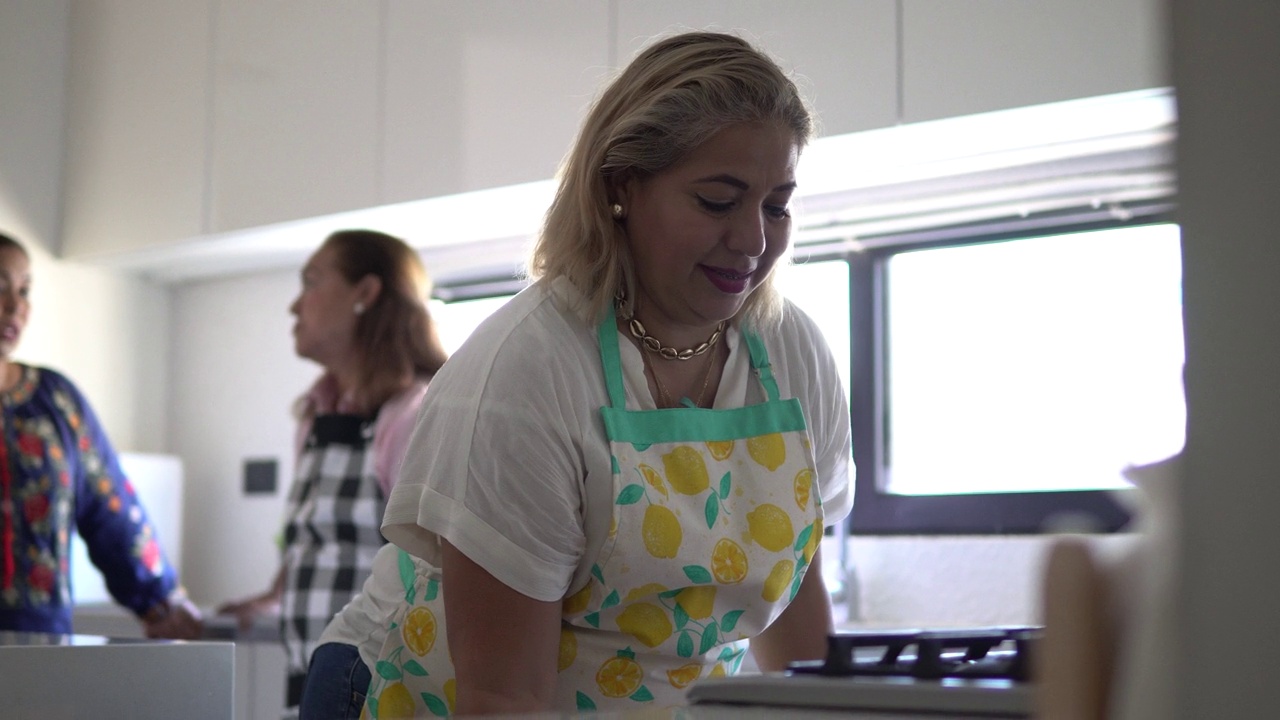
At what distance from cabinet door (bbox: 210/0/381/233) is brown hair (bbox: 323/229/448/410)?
57 centimetres

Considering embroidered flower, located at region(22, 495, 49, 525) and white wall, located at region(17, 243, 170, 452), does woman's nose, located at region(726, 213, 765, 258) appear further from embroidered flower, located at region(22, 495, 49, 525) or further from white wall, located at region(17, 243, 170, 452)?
white wall, located at region(17, 243, 170, 452)

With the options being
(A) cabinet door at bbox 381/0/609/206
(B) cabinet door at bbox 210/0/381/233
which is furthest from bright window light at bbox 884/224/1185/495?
(B) cabinet door at bbox 210/0/381/233

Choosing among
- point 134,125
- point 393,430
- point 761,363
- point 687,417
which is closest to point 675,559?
point 687,417

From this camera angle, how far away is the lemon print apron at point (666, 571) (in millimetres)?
980

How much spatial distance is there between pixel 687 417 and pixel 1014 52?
129 cm

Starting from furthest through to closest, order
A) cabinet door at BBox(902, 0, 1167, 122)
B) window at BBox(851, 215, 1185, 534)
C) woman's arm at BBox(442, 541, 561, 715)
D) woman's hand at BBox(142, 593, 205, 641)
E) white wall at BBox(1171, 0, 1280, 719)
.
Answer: woman's hand at BBox(142, 593, 205, 641) < window at BBox(851, 215, 1185, 534) < cabinet door at BBox(902, 0, 1167, 122) < woman's arm at BBox(442, 541, 561, 715) < white wall at BBox(1171, 0, 1280, 719)

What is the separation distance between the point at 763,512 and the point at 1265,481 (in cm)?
79

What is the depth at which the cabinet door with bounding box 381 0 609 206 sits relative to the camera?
100 inches

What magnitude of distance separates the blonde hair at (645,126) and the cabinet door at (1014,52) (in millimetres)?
1041

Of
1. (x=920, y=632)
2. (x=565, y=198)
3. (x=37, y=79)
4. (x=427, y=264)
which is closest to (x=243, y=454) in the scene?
(x=427, y=264)

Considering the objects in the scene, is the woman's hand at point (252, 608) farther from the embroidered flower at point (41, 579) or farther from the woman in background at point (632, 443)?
the woman in background at point (632, 443)

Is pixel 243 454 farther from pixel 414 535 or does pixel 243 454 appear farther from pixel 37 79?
pixel 414 535

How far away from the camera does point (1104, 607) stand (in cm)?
30

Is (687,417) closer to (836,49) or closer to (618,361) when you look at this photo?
(618,361)
